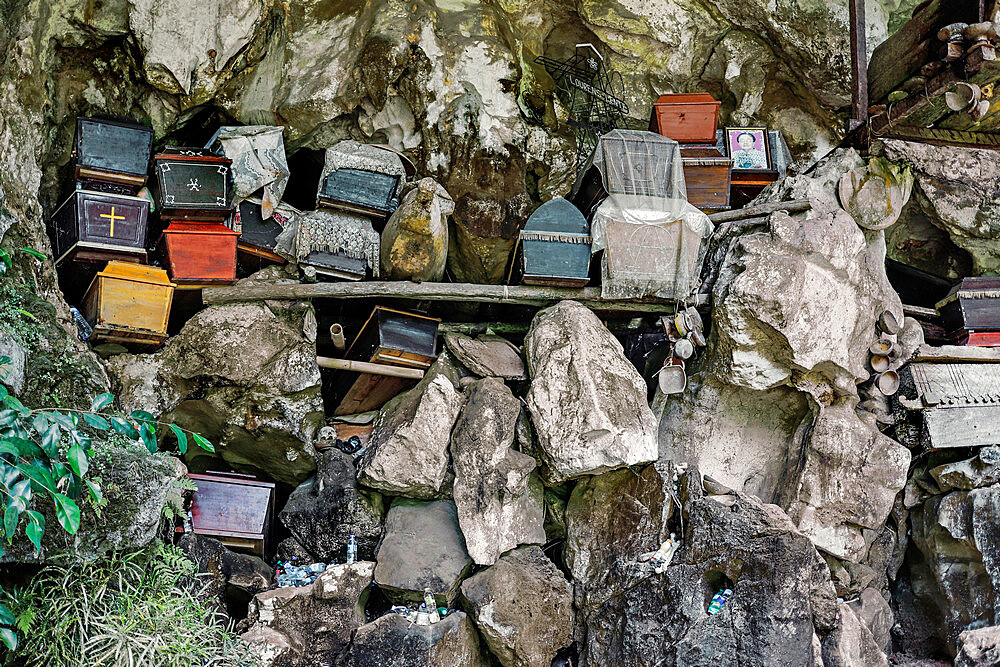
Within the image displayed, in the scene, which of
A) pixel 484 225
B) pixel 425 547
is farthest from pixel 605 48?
pixel 425 547

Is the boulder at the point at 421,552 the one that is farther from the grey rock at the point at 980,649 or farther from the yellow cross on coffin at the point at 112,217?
the grey rock at the point at 980,649

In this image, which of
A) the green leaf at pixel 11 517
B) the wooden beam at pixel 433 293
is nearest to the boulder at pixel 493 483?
the wooden beam at pixel 433 293

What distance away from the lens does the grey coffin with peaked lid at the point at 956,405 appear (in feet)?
25.7

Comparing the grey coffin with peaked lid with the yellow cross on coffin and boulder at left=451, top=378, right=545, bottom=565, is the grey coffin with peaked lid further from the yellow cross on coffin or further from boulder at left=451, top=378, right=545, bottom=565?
the yellow cross on coffin

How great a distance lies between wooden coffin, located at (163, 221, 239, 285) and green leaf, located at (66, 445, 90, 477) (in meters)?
3.28

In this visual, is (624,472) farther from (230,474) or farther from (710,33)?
(710,33)

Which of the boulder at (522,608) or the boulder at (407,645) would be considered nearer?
the boulder at (407,645)

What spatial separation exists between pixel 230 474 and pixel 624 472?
3.09 metres

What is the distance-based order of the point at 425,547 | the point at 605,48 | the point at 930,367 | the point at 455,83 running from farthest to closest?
the point at 605,48 < the point at 455,83 < the point at 930,367 < the point at 425,547

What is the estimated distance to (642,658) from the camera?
6.69 metres

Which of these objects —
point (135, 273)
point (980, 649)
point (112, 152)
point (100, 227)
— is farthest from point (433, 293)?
point (980, 649)

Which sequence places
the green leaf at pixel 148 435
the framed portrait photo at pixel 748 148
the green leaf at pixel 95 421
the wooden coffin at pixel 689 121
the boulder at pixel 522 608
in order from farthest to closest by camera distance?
the framed portrait photo at pixel 748 148
the wooden coffin at pixel 689 121
the boulder at pixel 522 608
the green leaf at pixel 148 435
the green leaf at pixel 95 421

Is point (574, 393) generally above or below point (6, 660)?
above

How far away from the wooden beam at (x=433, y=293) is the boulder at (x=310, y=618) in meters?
2.19
